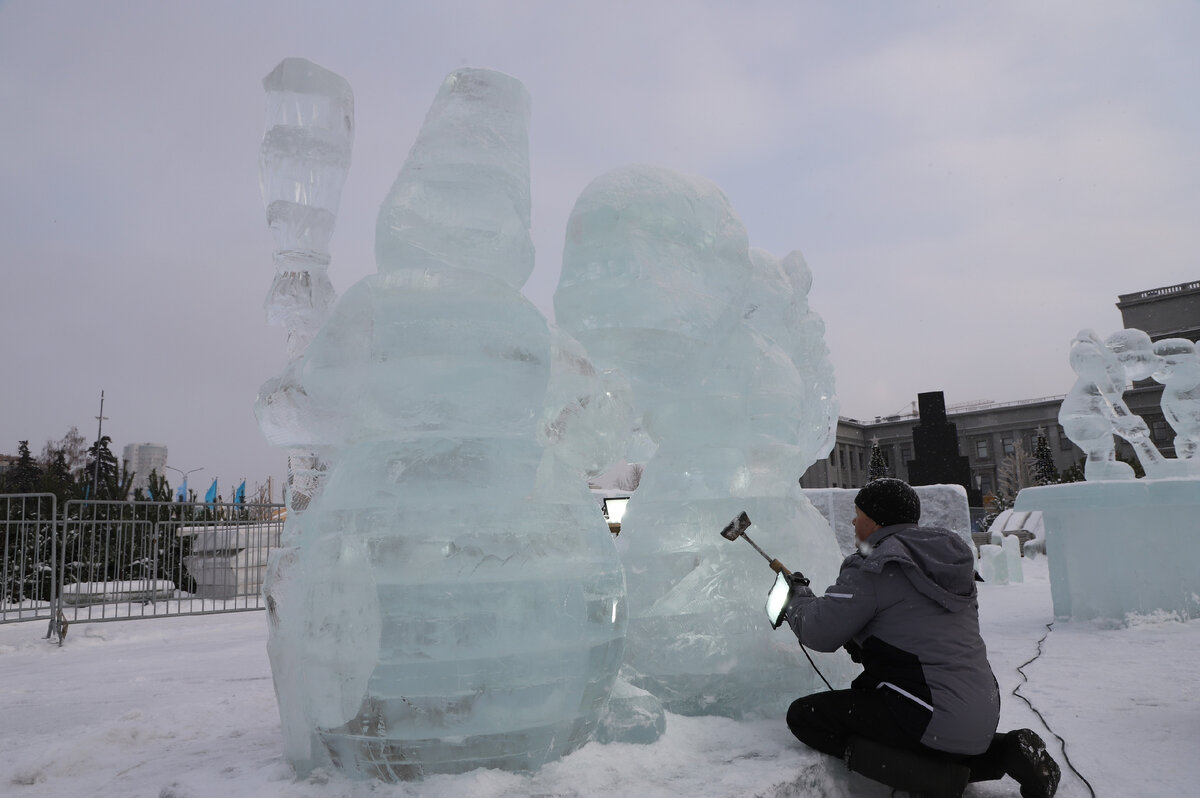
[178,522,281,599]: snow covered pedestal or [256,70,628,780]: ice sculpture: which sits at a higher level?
[256,70,628,780]: ice sculpture

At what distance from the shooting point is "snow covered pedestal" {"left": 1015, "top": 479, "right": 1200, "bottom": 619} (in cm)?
678

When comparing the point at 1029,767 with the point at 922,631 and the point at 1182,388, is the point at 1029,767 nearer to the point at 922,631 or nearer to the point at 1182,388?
the point at 922,631

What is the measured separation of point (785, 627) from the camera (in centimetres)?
350

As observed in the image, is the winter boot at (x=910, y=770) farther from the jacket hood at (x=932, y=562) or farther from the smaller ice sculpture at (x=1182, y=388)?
the smaller ice sculpture at (x=1182, y=388)

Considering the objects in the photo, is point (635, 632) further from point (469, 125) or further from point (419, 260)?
point (469, 125)

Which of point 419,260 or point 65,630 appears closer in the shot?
point 419,260

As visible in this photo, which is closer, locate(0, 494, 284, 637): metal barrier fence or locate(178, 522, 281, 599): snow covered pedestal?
locate(0, 494, 284, 637): metal barrier fence

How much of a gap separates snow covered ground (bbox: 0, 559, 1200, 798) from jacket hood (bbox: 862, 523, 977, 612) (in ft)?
2.28

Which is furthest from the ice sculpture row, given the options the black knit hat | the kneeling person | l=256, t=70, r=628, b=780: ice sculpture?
the black knit hat

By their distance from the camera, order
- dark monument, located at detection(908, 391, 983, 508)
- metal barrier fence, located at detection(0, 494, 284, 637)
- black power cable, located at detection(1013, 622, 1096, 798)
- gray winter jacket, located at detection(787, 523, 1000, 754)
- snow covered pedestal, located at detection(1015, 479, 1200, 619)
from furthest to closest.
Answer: dark monument, located at detection(908, 391, 983, 508) < metal barrier fence, located at detection(0, 494, 284, 637) < snow covered pedestal, located at detection(1015, 479, 1200, 619) < black power cable, located at detection(1013, 622, 1096, 798) < gray winter jacket, located at detection(787, 523, 1000, 754)

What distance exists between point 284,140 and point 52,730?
3.37 meters

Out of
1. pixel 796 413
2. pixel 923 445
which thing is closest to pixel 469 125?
pixel 796 413

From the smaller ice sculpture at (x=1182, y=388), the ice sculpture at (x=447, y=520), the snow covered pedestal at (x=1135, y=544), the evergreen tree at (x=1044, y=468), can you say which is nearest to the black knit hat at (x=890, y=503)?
the ice sculpture at (x=447, y=520)

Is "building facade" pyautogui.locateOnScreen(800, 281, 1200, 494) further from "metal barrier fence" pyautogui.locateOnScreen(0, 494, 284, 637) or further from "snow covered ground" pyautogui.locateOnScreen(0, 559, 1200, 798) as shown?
"snow covered ground" pyautogui.locateOnScreen(0, 559, 1200, 798)
